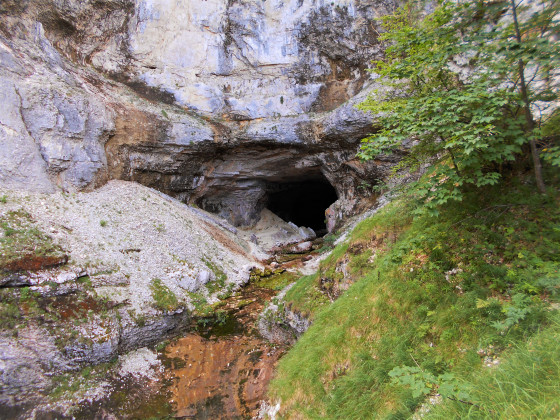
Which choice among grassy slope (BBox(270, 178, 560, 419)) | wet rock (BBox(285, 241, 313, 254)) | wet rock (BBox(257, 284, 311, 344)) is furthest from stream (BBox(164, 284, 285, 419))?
wet rock (BBox(285, 241, 313, 254))

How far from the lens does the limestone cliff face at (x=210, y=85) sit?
16781mm

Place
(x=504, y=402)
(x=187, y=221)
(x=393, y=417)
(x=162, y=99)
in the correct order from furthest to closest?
(x=162, y=99), (x=187, y=221), (x=393, y=417), (x=504, y=402)

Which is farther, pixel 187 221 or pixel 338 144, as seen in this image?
pixel 338 144

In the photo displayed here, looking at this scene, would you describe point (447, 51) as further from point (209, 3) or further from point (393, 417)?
point (209, 3)

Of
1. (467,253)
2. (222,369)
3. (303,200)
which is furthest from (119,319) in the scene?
(303,200)

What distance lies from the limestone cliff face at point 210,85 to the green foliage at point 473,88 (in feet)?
48.3

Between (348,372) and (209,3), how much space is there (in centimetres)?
2462

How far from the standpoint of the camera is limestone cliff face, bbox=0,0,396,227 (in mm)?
16781

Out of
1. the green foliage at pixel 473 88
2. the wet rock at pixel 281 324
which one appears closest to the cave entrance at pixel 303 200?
the wet rock at pixel 281 324

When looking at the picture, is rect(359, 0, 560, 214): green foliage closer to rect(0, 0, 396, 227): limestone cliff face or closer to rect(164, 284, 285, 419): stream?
rect(164, 284, 285, 419): stream

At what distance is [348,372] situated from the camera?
16.2 feet

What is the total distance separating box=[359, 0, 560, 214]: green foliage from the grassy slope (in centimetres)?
97

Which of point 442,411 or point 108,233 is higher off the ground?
point 108,233

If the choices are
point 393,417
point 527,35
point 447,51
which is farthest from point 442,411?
point 527,35
